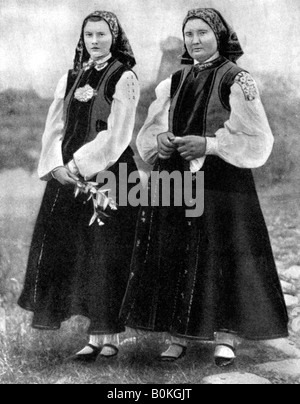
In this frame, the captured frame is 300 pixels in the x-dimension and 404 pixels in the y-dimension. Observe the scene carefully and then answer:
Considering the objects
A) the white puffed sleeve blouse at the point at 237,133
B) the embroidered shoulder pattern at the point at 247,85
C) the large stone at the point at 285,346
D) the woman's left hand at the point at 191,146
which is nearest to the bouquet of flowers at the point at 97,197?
the white puffed sleeve blouse at the point at 237,133

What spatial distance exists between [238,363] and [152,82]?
179cm

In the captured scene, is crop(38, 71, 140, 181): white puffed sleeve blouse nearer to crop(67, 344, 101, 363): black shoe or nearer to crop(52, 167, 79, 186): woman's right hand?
crop(52, 167, 79, 186): woman's right hand

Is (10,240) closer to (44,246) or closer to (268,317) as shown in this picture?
(44,246)

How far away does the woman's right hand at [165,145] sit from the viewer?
4691mm

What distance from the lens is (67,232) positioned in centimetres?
479

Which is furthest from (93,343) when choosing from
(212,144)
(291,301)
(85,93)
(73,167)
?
(85,93)

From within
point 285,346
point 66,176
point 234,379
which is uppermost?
point 66,176

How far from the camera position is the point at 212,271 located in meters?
4.61

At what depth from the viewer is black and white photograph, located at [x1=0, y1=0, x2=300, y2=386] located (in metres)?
4.63

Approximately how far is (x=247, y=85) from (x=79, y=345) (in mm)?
1871

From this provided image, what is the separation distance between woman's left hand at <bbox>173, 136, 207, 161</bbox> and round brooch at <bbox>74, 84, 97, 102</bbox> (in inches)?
23.0

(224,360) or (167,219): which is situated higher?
(167,219)

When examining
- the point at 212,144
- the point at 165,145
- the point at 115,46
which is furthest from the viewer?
the point at 115,46

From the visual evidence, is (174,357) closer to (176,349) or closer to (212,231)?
(176,349)
